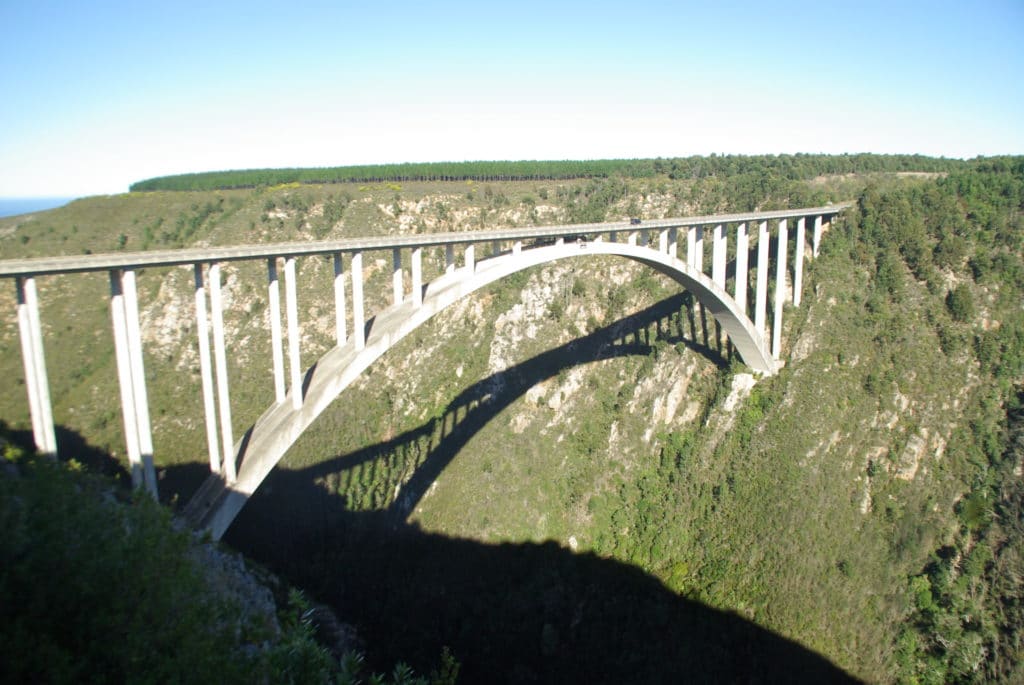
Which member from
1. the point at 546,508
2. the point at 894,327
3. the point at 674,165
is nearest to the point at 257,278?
the point at 546,508

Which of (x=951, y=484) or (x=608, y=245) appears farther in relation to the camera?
(x=951, y=484)

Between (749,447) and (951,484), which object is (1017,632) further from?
(749,447)

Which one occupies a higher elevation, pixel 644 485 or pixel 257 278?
pixel 257 278

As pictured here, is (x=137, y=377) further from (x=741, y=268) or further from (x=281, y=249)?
(x=741, y=268)

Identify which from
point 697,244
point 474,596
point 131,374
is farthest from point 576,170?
point 131,374

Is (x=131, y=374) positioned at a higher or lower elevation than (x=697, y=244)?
lower

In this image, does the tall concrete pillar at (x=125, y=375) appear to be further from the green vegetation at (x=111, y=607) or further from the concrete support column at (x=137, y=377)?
the green vegetation at (x=111, y=607)
